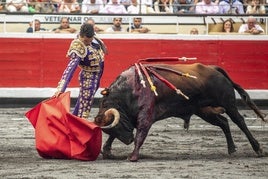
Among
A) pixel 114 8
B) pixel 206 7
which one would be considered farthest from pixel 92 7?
pixel 206 7

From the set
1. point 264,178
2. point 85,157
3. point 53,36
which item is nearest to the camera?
point 264,178

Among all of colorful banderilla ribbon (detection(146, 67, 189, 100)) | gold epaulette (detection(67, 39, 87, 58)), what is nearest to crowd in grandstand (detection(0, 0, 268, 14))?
gold epaulette (detection(67, 39, 87, 58))

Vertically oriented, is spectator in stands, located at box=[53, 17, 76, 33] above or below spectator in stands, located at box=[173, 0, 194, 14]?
below

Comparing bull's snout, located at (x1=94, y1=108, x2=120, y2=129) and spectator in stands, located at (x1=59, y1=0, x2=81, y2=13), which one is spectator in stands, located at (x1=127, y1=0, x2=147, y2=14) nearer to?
spectator in stands, located at (x1=59, y1=0, x2=81, y2=13)

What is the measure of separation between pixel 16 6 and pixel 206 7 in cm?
313

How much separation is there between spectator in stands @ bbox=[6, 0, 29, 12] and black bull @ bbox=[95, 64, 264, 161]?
6.78 m

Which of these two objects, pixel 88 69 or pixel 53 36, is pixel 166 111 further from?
pixel 53 36

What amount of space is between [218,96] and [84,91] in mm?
1334

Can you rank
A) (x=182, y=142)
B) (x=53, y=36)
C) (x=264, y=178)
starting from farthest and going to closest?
1. (x=53, y=36)
2. (x=182, y=142)
3. (x=264, y=178)

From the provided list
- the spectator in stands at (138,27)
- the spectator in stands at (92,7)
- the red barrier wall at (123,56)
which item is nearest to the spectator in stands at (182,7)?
the red barrier wall at (123,56)

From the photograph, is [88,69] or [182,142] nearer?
[88,69]

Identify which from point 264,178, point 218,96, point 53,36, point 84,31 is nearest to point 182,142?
point 218,96

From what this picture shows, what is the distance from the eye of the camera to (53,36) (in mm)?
16812

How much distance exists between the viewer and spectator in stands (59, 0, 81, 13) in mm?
16938
